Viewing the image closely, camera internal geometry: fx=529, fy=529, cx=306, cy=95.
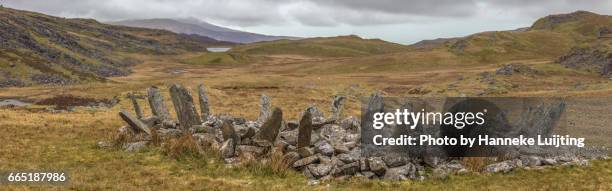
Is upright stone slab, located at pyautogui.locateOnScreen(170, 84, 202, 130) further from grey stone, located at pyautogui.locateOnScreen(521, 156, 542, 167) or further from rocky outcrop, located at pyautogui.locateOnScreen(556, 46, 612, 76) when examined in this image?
rocky outcrop, located at pyautogui.locateOnScreen(556, 46, 612, 76)

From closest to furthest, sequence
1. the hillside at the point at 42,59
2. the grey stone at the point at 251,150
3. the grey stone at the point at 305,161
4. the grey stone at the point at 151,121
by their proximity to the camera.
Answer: the grey stone at the point at 305,161 < the grey stone at the point at 251,150 < the grey stone at the point at 151,121 < the hillside at the point at 42,59

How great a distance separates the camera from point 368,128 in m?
26.9

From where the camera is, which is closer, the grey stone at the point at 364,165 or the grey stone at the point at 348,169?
the grey stone at the point at 348,169

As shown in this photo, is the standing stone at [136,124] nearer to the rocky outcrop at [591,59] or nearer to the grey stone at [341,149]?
the grey stone at [341,149]

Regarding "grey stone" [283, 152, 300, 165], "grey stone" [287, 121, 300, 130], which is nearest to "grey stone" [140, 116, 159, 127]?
"grey stone" [287, 121, 300, 130]

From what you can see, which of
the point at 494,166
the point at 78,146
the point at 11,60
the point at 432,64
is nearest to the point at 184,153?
the point at 78,146

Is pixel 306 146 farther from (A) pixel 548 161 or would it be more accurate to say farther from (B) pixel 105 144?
(A) pixel 548 161

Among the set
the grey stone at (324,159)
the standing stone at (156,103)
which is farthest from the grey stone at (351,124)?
the standing stone at (156,103)

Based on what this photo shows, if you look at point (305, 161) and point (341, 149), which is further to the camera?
point (341, 149)

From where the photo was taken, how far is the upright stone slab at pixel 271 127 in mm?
26250

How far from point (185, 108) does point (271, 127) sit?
6394 mm

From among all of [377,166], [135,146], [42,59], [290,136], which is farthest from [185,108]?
[42,59]

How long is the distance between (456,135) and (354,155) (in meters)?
5.12

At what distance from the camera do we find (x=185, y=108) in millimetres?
30062
